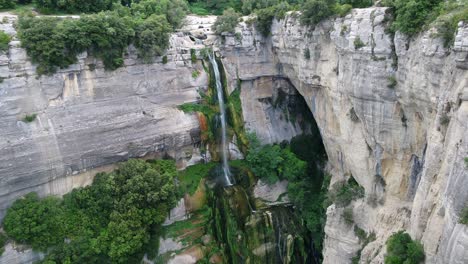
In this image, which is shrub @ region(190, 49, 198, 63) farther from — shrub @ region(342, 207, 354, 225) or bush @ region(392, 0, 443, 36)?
shrub @ region(342, 207, 354, 225)

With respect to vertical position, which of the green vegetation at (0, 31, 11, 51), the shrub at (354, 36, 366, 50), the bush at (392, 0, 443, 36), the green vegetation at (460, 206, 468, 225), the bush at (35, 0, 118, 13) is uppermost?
the bush at (35, 0, 118, 13)

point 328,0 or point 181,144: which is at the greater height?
point 328,0

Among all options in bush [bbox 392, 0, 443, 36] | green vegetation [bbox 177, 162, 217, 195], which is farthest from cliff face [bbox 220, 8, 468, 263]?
green vegetation [bbox 177, 162, 217, 195]

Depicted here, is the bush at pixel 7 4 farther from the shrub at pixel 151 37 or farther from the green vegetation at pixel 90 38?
the shrub at pixel 151 37

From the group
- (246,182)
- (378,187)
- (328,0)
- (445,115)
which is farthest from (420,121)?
(246,182)

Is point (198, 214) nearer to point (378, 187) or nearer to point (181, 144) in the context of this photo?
point (181, 144)

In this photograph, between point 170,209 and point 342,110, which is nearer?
point 342,110

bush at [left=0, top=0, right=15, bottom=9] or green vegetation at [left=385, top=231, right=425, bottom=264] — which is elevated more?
bush at [left=0, top=0, right=15, bottom=9]
